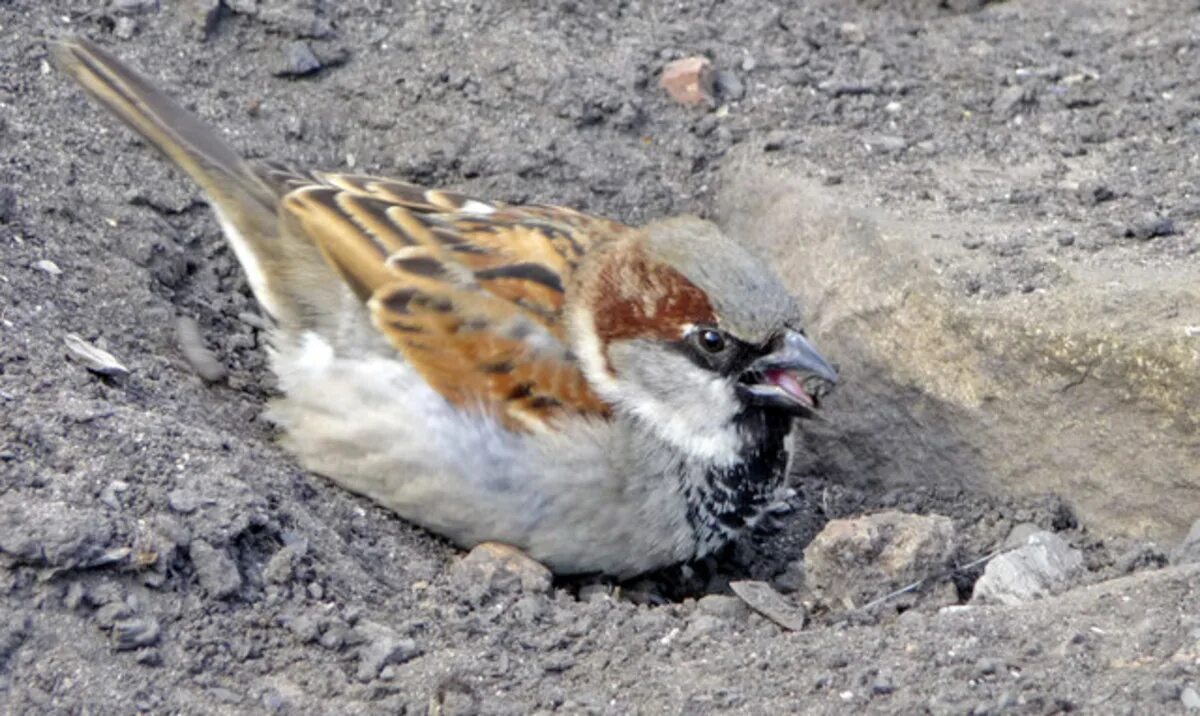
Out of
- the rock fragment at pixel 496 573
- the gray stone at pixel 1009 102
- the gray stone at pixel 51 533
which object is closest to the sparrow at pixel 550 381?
the rock fragment at pixel 496 573

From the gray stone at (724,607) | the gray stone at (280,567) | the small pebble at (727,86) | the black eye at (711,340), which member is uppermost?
the small pebble at (727,86)

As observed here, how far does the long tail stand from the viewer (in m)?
5.67

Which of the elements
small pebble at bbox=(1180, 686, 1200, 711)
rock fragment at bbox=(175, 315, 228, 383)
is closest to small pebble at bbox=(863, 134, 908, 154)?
rock fragment at bbox=(175, 315, 228, 383)

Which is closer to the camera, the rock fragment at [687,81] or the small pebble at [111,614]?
the small pebble at [111,614]

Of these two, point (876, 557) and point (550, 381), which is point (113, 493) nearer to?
point (550, 381)

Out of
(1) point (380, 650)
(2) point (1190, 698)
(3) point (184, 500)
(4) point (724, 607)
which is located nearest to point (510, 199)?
(4) point (724, 607)

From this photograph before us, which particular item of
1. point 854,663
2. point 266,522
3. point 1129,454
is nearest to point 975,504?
point 1129,454

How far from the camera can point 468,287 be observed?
17.4 ft

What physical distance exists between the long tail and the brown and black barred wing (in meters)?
0.12

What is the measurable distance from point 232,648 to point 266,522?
49cm

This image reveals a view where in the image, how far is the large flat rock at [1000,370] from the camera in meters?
5.26

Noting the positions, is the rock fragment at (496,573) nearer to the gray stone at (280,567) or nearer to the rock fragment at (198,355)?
the gray stone at (280,567)

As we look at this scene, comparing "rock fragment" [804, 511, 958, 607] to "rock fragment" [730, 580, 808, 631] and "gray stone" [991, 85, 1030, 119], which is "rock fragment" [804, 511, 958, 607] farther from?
"gray stone" [991, 85, 1030, 119]

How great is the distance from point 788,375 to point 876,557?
576mm
